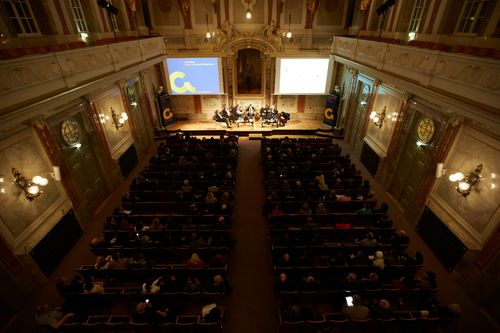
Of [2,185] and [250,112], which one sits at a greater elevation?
[2,185]

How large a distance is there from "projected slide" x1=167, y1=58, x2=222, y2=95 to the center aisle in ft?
25.2

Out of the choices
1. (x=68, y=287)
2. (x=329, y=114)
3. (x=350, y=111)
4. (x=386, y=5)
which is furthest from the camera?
(x=329, y=114)

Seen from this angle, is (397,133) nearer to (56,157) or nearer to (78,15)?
(56,157)

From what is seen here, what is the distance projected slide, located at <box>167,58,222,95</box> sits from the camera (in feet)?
50.2

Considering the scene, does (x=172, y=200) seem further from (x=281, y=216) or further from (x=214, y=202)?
(x=281, y=216)

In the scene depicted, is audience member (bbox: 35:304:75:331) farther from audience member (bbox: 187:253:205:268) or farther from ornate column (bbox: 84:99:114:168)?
ornate column (bbox: 84:99:114:168)

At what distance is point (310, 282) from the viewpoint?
585cm

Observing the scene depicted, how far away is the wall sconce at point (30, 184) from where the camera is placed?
6363 mm

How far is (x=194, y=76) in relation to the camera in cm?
1560

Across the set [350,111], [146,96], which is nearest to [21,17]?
[146,96]

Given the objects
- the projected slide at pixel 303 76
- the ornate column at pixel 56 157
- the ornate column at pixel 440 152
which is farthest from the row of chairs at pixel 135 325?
the projected slide at pixel 303 76

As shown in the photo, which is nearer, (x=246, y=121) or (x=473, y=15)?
(x=473, y=15)

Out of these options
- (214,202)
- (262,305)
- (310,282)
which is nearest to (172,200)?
(214,202)

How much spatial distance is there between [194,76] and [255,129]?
4.84 m
